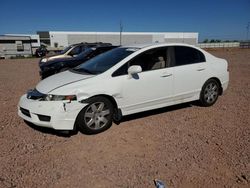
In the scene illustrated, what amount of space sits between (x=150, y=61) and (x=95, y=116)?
5.30 feet

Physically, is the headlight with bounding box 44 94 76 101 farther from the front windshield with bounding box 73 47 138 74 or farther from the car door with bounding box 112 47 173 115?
the car door with bounding box 112 47 173 115

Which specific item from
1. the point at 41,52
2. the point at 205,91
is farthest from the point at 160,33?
the point at 205,91

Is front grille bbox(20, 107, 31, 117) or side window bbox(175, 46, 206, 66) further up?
side window bbox(175, 46, 206, 66)

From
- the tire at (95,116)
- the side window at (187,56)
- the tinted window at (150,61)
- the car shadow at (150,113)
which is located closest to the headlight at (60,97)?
the tire at (95,116)

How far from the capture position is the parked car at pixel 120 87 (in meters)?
3.80

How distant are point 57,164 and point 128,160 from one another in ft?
3.31

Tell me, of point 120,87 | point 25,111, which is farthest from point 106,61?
point 25,111

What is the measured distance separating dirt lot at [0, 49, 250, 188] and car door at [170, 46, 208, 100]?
20.8 inches

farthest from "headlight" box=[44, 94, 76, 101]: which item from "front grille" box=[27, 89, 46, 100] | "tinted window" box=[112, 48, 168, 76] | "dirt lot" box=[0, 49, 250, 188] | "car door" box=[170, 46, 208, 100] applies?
"car door" box=[170, 46, 208, 100]

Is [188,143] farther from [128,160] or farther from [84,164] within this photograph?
[84,164]

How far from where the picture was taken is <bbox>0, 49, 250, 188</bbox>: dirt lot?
111 inches

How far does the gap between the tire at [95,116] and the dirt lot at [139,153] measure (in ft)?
0.48

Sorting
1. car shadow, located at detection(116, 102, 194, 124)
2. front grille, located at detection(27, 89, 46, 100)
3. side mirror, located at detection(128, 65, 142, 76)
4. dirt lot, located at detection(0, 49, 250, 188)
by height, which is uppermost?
side mirror, located at detection(128, 65, 142, 76)

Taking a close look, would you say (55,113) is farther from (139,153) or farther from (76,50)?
(76,50)
